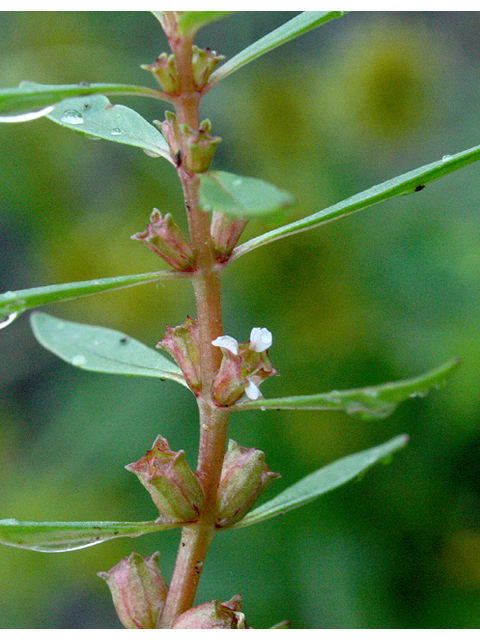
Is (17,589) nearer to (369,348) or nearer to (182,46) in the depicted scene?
(369,348)

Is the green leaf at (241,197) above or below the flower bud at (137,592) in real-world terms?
above

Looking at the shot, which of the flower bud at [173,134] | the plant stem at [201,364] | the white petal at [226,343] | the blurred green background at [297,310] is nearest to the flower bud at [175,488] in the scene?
the plant stem at [201,364]

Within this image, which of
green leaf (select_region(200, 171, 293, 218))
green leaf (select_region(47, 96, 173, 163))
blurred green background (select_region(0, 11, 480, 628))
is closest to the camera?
green leaf (select_region(200, 171, 293, 218))

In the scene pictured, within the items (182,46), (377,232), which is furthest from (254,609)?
(182,46)

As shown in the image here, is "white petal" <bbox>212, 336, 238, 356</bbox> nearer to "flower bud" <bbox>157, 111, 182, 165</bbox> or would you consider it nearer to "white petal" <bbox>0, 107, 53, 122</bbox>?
"flower bud" <bbox>157, 111, 182, 165</bbox>

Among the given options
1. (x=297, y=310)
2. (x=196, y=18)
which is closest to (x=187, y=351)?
(x=196, y=18)

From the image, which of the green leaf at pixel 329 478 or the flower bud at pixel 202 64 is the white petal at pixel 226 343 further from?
the flower bud at pixel 202 64

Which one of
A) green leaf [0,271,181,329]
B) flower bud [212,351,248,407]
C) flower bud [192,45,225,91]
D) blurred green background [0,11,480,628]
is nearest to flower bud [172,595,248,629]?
flower bud [212,351,248,407]
